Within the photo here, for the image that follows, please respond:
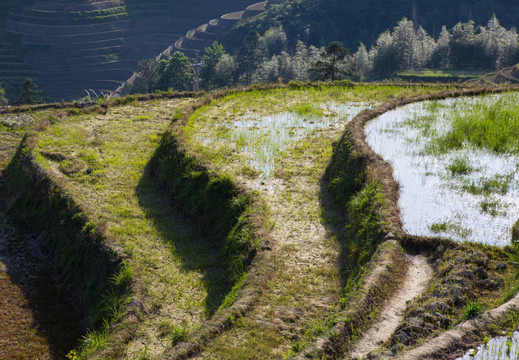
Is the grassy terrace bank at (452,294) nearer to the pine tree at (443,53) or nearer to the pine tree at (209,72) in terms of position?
the pine tree at (209,72)

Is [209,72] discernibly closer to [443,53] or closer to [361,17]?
[443,53]

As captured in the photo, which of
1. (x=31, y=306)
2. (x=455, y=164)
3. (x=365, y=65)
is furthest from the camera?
(x=365, y=65)

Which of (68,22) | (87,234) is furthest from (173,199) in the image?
(68,22)

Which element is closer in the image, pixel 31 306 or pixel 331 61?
pixel 31 306

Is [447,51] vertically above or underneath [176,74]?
above

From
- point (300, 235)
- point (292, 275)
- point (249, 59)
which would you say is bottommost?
point (249, 59)

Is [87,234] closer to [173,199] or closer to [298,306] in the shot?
[173,199]

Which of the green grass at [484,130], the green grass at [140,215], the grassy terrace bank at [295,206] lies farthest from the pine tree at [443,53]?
the green grass at [484,130]

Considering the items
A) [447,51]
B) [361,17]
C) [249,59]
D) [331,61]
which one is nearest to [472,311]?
[331,61]
